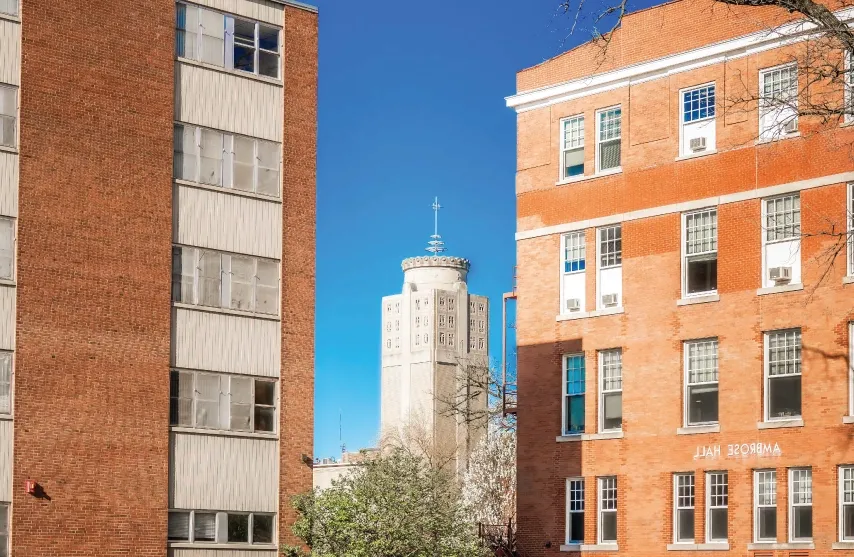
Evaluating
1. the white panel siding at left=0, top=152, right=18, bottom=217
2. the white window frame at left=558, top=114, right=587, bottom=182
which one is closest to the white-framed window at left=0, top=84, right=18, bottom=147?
the white panel siding at left=0, top=152, right=18, bottom=217

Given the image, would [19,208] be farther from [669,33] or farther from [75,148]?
[669,33]

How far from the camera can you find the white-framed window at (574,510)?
48.6 meters

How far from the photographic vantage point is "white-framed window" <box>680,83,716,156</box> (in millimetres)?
46656

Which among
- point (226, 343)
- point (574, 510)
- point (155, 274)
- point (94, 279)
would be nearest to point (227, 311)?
point (226, 343)

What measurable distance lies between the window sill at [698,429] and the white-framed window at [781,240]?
4684 mm

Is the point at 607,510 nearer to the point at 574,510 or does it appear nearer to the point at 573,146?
the point at 574,510

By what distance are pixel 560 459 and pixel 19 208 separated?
20756 millimetres

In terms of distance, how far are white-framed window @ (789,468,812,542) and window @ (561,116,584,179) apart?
13.4 metres

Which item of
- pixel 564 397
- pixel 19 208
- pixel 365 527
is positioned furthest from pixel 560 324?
pixel 19 208

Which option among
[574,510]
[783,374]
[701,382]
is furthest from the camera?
[574,510]

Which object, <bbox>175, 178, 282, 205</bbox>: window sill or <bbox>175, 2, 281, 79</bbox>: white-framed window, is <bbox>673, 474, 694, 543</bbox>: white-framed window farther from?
<bbox>175, 2, 281, 79</bbox>: white-framed window

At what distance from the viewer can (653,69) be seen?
157 feet

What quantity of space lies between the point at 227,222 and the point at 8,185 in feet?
22.6

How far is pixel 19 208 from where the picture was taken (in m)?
37.6
